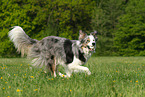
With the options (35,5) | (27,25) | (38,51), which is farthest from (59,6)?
(38,51)

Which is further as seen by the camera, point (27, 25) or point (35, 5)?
point (35, 5)

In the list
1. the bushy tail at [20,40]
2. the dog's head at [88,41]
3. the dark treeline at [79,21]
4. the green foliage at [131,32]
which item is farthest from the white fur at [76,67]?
the green foliage at [131,32]

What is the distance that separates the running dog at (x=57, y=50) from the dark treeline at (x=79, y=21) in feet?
57.3

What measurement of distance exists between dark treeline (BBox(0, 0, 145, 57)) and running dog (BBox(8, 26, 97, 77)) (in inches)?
688

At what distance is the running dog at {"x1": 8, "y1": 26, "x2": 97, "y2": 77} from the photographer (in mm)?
5703

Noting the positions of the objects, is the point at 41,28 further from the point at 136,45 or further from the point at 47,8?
the point at 136,45

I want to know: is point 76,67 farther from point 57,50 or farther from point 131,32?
point 131,32

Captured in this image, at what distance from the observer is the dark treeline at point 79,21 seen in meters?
24.7

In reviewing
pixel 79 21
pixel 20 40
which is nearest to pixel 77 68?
pixel 20 40

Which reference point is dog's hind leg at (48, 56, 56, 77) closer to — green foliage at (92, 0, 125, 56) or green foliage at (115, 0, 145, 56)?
green foliage at (92, 0, 125, 56)

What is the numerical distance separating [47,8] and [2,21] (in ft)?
20.7

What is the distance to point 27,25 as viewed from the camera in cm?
2416

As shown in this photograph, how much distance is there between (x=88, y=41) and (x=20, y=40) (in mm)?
2379

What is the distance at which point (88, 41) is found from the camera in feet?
18.1
